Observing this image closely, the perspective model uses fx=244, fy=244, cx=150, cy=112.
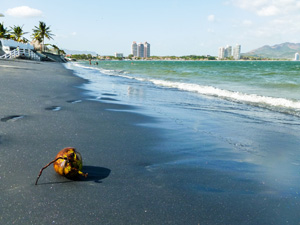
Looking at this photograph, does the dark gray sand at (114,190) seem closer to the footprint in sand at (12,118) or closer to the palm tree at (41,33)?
the footprint in sand at (12,118)

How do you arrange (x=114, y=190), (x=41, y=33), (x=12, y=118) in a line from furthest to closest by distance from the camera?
(x=41, y=33), (x=12, y=118), (x=114, y=190)

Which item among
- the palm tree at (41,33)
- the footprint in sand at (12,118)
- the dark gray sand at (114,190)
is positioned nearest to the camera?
the dark gray sand at (114,190)

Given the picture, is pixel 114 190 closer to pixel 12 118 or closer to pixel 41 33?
pixel 12 118

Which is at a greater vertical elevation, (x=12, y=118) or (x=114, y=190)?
(x=12, y=118)

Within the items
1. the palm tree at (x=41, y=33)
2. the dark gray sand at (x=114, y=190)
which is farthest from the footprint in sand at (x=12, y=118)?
the palm tree at (x=41, y=33)

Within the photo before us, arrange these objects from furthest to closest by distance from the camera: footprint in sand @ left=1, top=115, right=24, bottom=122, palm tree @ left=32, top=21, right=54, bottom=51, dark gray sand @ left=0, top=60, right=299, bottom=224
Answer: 1. palm tree @ left=32, top=21, right=54, bottom=51
2. footprint in sand @ left=1, top=115, right=24, bottom=122
3. dark gray sand @ left=0, top=60, right=299, bottom=224

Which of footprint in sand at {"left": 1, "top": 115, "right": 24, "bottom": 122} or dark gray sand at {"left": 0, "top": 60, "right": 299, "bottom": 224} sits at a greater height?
footprint in sand at {"left": 1, "top": 115, "right": 24, "bottom": 122}

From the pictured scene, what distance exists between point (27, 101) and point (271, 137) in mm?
6232

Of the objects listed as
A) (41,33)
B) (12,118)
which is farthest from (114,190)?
(41,33)

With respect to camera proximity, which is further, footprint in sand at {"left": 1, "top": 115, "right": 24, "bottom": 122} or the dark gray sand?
footprint in sand at {"left": 1, "top": 115, "right": 24, "bottom": 122}

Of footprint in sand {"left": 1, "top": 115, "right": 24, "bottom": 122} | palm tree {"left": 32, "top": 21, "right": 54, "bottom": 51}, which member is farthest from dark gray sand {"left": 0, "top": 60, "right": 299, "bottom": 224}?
palm tree {"left": 32, "top": 21, "right": 54, "bottom": 51}

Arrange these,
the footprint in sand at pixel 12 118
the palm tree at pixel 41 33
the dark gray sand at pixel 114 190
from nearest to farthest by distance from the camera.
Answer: the dark gray sand at pixel 114 190 < the footprint in sand at pixel 12 118 < the palm tree at pixel 41 33

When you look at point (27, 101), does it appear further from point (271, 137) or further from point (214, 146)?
point (271, 137)

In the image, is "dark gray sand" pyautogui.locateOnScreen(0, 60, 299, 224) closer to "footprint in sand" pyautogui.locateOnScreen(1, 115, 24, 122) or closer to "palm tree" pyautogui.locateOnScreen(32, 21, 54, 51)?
"footprint in sand" pyautogui.locateOnScreen(1, 115, 24, 122)
